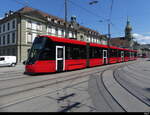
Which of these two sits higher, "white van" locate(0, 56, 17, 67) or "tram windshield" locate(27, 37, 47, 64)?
"tram windshield" locate(27, 37, 47, 64)

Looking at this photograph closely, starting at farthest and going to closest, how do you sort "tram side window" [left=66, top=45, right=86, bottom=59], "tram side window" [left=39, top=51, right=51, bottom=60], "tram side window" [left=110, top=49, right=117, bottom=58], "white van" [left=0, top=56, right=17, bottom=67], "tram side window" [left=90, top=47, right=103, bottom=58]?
"tram side window" [left=110, top=49, right=117, bottom=58], "white van" [left=0, top=56, right=17, bottom=67], "tram side window" [left=90, top=47, right=103, bottom=58], "tram side window" [left=66, top=45, right=86, bottom=59], "tram side window" [left=39, top=51, right=51, bottom=60]

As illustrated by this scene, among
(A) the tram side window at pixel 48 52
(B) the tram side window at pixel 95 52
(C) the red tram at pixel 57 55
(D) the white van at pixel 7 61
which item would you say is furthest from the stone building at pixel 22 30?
(A) the tram side window at pixel 48 52

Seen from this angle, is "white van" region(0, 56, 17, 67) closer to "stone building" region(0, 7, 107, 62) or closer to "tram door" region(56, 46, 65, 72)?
"stone building" region(0, 7, 107, 62)

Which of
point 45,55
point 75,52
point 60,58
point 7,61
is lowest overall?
point 7,61

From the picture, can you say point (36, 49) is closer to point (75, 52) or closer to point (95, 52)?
point (75, 52)

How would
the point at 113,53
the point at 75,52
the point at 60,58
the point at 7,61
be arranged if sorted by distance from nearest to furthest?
the point at 60,58, the point at 75,52, the point at 7,61, the point at 113,53

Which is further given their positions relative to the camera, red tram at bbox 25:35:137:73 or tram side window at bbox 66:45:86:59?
tram side window at bbox 66:45:86:59

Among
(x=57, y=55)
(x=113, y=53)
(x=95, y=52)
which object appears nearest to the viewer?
(x=57, y=55)

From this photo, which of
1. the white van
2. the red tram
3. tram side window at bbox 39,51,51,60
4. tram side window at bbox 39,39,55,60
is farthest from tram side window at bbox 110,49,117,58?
the white van

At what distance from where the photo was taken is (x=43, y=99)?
4.42m

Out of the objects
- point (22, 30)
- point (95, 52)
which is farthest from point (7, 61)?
point (95, 52)

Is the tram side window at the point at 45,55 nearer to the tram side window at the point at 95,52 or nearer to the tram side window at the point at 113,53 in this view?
the tram side window at the point at 95,52

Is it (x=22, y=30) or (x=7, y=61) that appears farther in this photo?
(x=22, y=30)

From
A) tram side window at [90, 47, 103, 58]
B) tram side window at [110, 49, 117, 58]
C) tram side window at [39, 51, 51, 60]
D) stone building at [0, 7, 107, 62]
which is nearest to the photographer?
tram side window at [39, 51, 51, 60]
